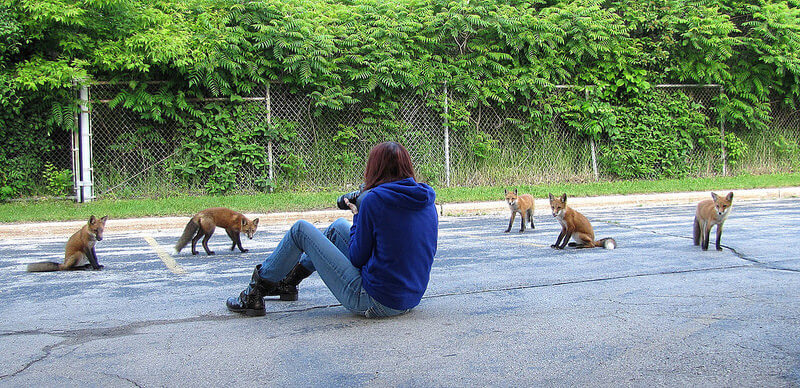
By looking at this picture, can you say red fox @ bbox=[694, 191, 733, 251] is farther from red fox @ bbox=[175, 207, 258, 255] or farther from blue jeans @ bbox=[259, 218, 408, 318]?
red fox @ bbox=[175, 207, 258, 255]

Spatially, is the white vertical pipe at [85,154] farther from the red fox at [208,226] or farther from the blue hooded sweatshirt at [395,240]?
the blue hooded sweatshirt at [395,240]

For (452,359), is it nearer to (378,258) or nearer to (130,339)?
(378,258)

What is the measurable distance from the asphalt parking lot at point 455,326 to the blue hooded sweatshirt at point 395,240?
0.30 metres

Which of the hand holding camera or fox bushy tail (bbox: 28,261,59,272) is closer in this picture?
the hand holding camera

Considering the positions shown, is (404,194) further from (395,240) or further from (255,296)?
(255,296)

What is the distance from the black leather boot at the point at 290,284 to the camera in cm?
526

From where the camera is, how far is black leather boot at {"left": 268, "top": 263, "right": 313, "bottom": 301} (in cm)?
526

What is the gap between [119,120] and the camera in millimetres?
14797

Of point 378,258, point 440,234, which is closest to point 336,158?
point 440,234

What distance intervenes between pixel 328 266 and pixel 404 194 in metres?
0.80

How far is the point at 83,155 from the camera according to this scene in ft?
46.1

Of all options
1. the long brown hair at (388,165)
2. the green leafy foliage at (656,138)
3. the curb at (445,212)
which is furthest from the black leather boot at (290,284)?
the green leafy foliage at (656,138)

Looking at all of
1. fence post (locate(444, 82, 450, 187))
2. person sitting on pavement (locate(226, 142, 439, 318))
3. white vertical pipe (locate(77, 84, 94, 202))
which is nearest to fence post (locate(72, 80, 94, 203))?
white vertical pipe (locate(77, 84, 94, 202))

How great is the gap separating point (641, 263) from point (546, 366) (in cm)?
355
